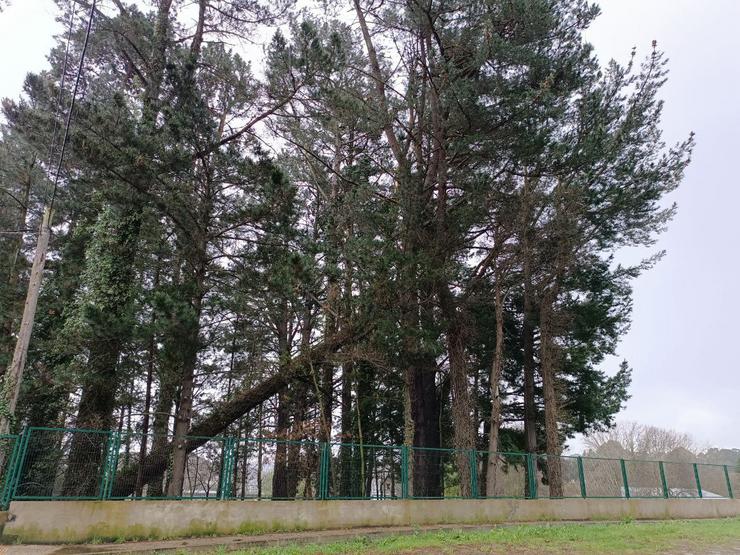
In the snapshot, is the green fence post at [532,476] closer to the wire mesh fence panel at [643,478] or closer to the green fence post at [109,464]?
the wire mesh fence panel at [643,478]

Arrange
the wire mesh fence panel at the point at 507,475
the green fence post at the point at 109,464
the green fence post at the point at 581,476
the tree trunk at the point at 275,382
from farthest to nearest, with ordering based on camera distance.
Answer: the green fence post at the point at 581,476, the tree trunk at the point at 275,382, the wire mesh fence panel at the point at 507,475, the green fence post at the point at 109,464

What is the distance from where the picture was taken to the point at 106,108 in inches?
455

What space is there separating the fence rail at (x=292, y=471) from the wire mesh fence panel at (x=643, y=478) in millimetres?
32

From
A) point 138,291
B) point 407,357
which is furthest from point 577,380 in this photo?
point 138,291

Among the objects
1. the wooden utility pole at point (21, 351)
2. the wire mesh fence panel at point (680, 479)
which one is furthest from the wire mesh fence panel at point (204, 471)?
the wire mesh fence panel at point (680, 479)

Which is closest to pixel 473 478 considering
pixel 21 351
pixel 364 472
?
pixel 364 472

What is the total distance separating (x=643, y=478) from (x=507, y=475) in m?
5.34

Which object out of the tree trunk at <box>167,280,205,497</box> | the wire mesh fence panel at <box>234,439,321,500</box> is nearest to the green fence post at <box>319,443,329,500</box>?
the wire mesh fence panel at <box>234,439,321,500</box>

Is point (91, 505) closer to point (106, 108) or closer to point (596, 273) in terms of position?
point (106, 108)

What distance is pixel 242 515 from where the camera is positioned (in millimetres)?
9930

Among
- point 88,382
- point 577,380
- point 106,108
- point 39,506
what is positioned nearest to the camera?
point 39,506

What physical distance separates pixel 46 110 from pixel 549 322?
57.3ft

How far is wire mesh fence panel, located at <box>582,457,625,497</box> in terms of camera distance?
15.5m

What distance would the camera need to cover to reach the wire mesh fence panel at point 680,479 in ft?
58.5
